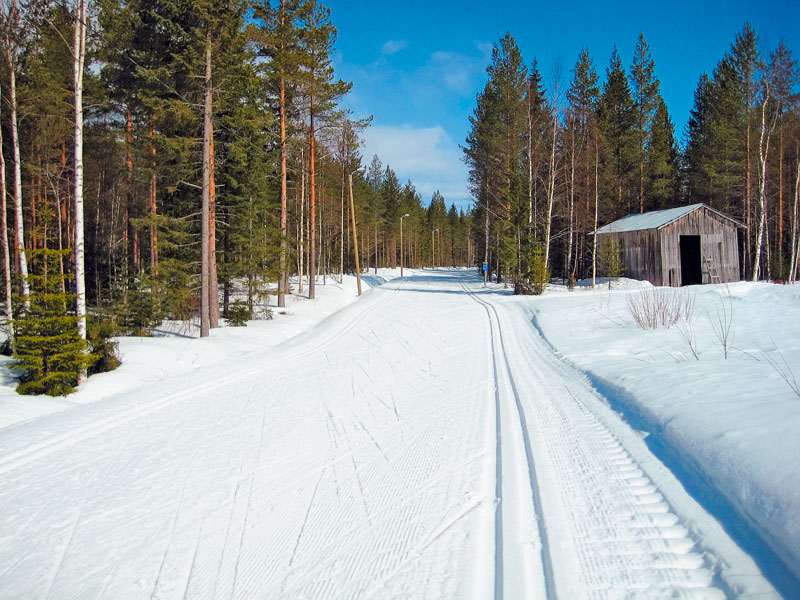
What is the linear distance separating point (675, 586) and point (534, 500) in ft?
3.35

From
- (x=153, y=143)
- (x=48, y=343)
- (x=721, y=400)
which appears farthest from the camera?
(x=153, y=143)

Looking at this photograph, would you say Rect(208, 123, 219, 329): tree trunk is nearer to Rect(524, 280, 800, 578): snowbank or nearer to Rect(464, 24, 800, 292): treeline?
Rect(524, 280, 800, 578): snowbank

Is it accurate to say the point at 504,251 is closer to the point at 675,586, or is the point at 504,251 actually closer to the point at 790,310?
the point at 790,310

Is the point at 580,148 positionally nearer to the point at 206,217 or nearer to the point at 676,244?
the point at 676,244

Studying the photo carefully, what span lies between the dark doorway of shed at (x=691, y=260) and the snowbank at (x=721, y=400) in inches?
784

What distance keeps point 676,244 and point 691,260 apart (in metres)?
5.53

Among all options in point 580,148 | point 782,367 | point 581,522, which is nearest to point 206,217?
point 581,522

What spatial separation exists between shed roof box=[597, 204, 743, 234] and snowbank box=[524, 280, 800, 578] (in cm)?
1648

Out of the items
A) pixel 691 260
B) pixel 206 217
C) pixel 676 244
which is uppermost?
pixel 676 244

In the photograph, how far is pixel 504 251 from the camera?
2395cm

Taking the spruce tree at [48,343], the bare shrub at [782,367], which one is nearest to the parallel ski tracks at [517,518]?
the bare shrub at [782,367]

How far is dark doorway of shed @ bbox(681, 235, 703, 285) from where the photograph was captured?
28766 millimetres

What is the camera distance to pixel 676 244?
87.0 feet

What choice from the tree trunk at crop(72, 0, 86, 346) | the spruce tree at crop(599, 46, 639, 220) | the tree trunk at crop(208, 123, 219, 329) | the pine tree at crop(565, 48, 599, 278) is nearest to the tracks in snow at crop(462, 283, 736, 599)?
the tree trunk at crop(72, 0, 86, 346)
